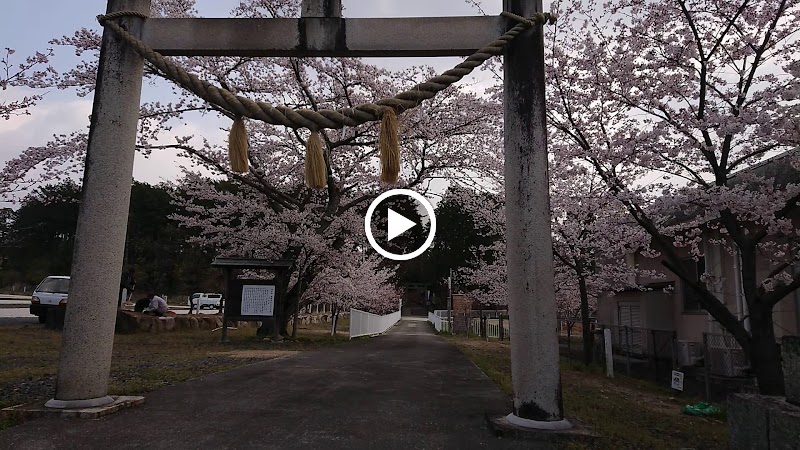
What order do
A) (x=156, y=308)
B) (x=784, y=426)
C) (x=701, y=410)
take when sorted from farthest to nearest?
(x=156, y=308)
(x=701, y=410)
(x=784, y=426)

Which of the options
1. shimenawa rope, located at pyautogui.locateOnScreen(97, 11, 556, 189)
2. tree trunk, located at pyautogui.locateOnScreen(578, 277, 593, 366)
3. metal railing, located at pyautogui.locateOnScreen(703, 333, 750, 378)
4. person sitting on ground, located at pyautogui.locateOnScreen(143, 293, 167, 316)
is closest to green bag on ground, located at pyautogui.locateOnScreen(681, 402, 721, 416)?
metal railing, located at pyautogui.locateOnScreen(703, 333, 750, 378)

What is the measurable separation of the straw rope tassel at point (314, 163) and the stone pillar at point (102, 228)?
193cm

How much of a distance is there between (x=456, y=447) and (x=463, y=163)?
41.0 ft

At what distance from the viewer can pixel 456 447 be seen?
11.7ft

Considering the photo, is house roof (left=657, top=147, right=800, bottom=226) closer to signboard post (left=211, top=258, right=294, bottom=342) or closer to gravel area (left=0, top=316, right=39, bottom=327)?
signboard post (left=211, top=258, right=294, bottom=342)

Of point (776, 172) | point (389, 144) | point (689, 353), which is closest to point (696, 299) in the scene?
point (689, 353)

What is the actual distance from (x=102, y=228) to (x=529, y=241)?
389cm

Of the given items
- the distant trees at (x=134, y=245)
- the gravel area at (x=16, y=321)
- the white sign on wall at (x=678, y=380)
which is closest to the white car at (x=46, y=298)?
the gravel area at (x=16, y=321)

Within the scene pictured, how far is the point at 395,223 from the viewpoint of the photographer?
1000 centimetres

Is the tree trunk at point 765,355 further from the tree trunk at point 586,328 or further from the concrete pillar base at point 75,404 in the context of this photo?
the concrete pillar base at point 75,404

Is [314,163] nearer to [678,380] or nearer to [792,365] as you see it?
[792,365]

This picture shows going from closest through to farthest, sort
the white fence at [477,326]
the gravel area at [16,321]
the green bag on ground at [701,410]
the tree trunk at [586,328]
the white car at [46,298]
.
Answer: the green bag on ground at [701,410] < the tree trunk at [586,328] < the gravel area at [16,321] < the white car at [46,298] < the white fence at [477,326]

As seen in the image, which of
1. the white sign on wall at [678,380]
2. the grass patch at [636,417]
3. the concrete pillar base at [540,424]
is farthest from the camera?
the white sign on wall at [678,380]

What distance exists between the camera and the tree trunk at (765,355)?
21.3ft
